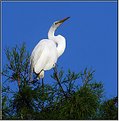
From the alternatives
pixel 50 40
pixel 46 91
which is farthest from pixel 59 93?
pixel 50 40

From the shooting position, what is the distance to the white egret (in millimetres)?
2352

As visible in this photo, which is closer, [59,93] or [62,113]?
[62,113]

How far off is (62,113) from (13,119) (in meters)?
0.22

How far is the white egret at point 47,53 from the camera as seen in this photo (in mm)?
2352

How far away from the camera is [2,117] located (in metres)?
1.69

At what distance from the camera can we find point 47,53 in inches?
104

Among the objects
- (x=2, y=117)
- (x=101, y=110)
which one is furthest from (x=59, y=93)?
(x=2, y=117)

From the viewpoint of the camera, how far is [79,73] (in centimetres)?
195

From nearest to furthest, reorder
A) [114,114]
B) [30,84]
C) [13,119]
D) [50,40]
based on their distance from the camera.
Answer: [13,119] < [114,114] < [30,84] < [50,40]

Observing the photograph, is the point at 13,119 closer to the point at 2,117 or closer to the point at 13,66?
the point at 2,117

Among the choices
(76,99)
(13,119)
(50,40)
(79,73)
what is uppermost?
(50,40)

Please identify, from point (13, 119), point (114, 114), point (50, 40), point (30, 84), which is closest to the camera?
point (13, 119)

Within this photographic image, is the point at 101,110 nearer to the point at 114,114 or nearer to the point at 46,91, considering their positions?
the point at 114,114

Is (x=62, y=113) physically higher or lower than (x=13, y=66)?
lower
